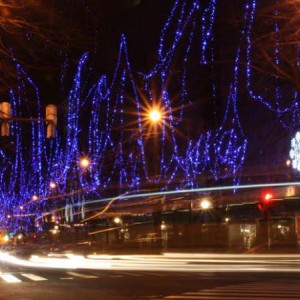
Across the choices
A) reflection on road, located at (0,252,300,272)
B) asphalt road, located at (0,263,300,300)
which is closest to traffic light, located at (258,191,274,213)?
reflection on road, located at (0,252,300,272)

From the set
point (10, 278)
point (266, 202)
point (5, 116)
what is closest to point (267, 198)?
point (266, 202)

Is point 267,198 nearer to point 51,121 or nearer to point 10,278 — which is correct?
point 51,121

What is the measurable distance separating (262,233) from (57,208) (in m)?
33.2

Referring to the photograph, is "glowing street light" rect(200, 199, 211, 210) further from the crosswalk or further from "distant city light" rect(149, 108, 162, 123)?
the crosswalk

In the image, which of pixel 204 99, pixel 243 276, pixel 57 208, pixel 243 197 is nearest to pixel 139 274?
pixel 243 276

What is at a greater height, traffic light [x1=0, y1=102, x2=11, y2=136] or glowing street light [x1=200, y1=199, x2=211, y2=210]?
traffic light [x1=0, y1=102, x2=11, y2=136]

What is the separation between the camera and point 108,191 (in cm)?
5056

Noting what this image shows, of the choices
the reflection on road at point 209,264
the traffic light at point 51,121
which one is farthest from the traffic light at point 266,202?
the traffic light at point 51,121

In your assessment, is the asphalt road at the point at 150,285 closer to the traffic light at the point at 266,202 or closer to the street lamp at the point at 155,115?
the street lamp at the point at 155,115

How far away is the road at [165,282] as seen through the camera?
13.3 metres

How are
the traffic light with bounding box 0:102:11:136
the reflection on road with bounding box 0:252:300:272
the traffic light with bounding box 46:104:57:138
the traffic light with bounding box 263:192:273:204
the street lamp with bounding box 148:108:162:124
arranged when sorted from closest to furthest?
1. the traffic light with bounding box 0:102:11:136
2. the traffic light with bounding box 46:104:57:138
3. the reflection on road with bounding box 0:252:300:272
4. the street lamp with bounding box 148:108:162:124
5. the traffic light with bounding box 263:192:273:204

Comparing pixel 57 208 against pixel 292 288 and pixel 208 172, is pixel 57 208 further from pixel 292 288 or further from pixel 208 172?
pixel 292 288

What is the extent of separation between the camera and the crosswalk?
12.4 metres

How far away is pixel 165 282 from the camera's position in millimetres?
16531
